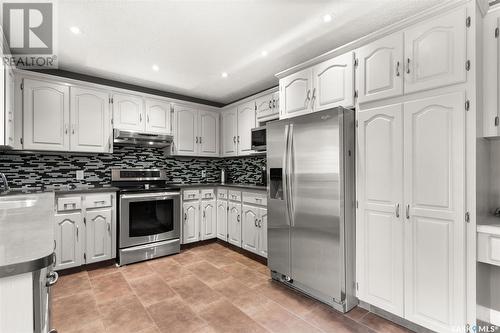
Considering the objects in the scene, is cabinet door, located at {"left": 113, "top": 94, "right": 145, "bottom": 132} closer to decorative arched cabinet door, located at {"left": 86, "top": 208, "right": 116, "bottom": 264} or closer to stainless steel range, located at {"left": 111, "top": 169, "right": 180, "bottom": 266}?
stainless steel range, located at {"left": 111, "top": 169, "right": 180, "bottom": 266}

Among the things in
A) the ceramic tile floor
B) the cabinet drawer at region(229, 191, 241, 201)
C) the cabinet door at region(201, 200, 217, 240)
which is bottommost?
the ceramic tile floor

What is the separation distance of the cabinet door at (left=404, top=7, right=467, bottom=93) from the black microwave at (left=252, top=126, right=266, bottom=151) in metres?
1.90

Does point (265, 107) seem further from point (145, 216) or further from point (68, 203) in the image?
point (68, 203)

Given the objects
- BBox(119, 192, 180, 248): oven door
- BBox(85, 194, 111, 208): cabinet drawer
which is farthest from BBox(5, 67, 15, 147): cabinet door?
BBox(119, 192, 180, 248): oven door

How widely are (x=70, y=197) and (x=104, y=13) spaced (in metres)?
2.05

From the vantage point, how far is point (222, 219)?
4.04 metres

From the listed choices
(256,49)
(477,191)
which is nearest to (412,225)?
(477,191)

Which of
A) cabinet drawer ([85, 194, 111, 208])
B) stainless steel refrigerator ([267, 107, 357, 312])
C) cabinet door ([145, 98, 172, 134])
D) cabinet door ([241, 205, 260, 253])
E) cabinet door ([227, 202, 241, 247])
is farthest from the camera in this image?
cabinet door ([145, 98, 172, 134])

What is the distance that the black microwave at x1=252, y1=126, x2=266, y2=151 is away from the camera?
3512mm

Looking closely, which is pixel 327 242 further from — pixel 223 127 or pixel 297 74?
pixel 223 127

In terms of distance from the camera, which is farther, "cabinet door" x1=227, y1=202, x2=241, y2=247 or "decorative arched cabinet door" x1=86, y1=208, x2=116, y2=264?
"cabinet door" x1=227, y1=202, x2=241, y2=247

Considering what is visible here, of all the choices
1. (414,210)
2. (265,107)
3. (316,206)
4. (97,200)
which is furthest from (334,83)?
(97,200)

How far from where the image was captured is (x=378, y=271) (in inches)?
81.1

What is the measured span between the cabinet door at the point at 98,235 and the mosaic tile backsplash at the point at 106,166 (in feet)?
2.01
